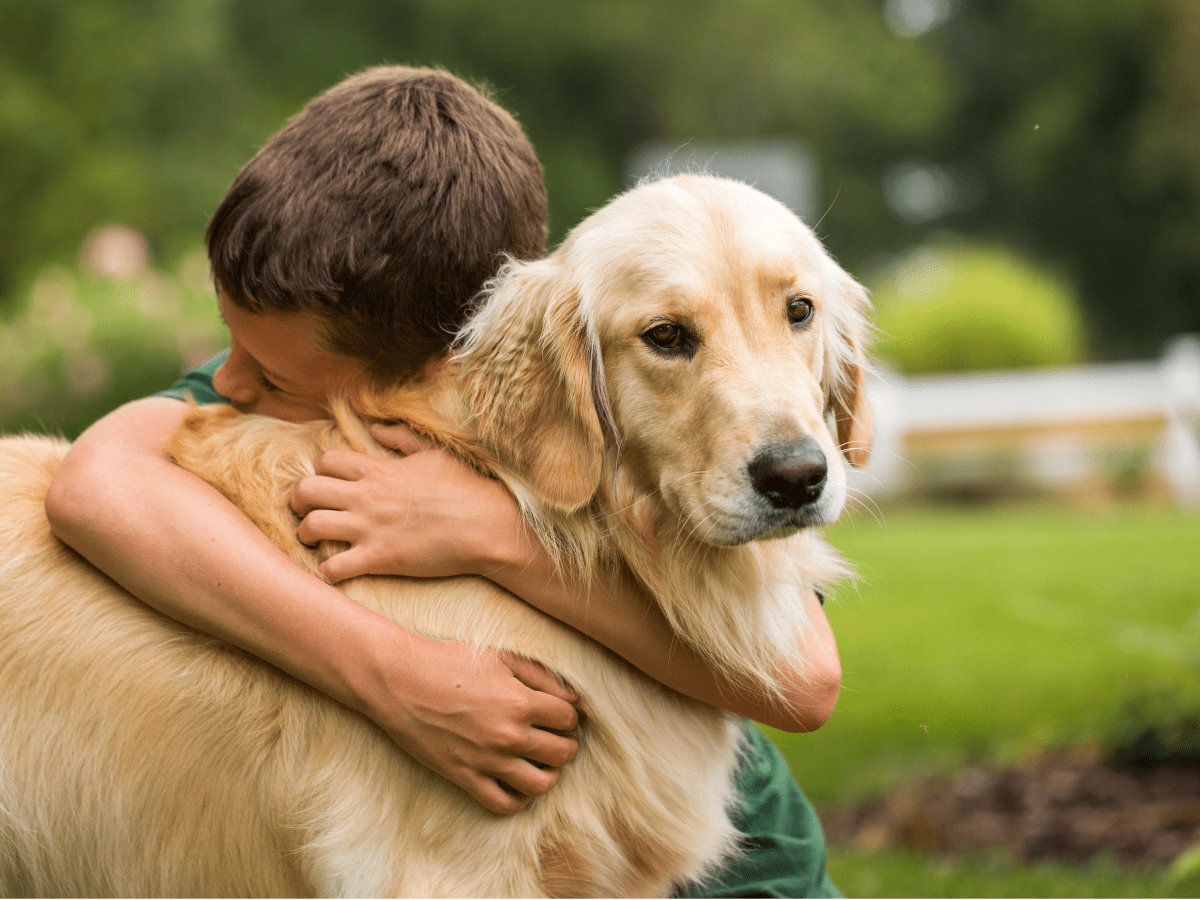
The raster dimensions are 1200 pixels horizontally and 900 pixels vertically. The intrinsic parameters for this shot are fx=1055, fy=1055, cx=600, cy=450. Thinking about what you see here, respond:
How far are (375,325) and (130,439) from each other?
528mm

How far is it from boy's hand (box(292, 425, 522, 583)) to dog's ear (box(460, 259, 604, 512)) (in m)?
0.09

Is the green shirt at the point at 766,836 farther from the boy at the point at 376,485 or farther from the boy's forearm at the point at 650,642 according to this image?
the boy's forearm at the point at 650,642

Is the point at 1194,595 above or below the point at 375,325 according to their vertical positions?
below

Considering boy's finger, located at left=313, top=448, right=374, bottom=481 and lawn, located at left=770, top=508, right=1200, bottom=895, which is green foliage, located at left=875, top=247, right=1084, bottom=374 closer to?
lawn, located at left=770, top=508, right=1200, bottom=895

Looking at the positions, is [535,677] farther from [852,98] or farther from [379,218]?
[852,98]

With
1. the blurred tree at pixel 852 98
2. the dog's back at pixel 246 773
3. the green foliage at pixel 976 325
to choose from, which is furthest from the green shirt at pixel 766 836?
the blurred tree at pixel 852 98

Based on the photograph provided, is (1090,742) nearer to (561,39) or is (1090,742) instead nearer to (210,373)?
(210,373)

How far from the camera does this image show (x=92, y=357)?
6301mm

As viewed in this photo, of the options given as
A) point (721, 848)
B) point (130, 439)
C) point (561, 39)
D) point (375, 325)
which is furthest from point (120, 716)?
point (561, 39)

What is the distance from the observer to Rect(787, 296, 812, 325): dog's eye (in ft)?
6.63

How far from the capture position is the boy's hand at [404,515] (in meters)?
1.94

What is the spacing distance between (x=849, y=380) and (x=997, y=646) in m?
4.67

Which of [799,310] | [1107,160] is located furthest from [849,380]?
[1107,160]

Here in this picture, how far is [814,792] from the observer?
4789 millimetres
